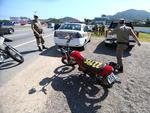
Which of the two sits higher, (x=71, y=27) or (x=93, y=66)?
(x=71, y=27)

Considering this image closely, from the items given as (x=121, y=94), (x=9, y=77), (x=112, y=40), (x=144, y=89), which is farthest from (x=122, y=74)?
(x=112, y=40)

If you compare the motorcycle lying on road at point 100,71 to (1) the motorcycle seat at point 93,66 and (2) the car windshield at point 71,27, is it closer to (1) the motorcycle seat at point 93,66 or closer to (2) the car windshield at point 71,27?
(1) the motorcycle seat at point 93,66

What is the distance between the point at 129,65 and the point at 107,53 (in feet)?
8.93

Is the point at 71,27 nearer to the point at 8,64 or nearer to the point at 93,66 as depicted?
the point at 8,64

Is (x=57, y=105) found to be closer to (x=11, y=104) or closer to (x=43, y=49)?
(x=11, y=104)

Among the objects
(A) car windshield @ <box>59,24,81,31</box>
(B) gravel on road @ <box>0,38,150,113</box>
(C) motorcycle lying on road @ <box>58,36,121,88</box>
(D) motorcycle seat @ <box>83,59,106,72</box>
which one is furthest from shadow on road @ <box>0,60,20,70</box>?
(A) car windshield @ <box>59,24,81,31</box>

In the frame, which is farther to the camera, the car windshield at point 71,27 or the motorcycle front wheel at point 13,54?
the car windshield at point 71,27

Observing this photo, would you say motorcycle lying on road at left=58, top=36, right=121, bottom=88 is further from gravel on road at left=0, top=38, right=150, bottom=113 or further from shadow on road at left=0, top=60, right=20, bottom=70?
shadow on road at left=0, top=60, right=20, bottom=70

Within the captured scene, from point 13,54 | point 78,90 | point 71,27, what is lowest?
point 78,90

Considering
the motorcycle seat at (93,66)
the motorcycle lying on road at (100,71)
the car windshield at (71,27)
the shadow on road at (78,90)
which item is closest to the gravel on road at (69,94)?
the shadow on road at (78,90)

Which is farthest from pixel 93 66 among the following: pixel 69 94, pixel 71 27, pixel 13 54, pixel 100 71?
pixel 71 27

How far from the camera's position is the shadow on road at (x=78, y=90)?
553 centimetres

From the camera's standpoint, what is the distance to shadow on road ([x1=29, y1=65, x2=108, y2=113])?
553cm

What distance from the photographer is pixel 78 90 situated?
6.45 m
